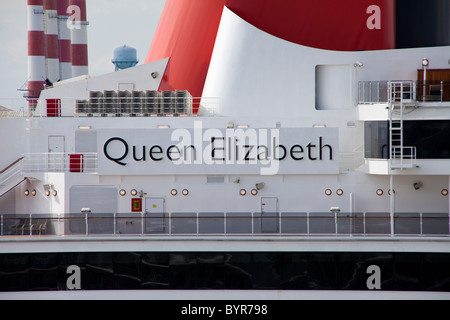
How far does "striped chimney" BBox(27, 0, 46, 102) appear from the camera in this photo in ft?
217

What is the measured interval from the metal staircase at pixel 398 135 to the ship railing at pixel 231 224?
1574 millimetres

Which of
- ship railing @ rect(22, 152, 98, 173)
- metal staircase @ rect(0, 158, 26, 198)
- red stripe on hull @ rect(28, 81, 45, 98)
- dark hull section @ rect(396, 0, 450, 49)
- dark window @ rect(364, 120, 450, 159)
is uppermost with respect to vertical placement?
red stripe on hull @ rect(28, 81, 45, 98)

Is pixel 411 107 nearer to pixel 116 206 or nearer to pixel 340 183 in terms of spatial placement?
pixel 340 183

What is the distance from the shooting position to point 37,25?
221ft

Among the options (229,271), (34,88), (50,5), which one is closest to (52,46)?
(50,5)

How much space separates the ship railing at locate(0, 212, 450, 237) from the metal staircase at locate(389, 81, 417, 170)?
5.16ft

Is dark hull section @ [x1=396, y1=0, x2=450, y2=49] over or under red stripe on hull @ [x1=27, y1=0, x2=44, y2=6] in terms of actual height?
under

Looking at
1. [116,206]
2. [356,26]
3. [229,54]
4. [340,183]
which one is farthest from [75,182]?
[356,26]

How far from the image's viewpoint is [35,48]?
217ft

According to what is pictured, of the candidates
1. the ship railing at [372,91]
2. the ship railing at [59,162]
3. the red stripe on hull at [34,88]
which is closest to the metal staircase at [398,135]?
the ship railing at [372,91]

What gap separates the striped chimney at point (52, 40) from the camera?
71881mm

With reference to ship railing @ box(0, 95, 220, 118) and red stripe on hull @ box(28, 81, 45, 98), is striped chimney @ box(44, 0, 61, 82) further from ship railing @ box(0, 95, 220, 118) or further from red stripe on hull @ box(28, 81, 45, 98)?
ship railing @ box(0, 95, 220, 118)

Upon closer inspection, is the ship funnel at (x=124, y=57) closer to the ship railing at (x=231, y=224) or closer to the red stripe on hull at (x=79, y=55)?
the red stripe on hull at (x=79, y=55)

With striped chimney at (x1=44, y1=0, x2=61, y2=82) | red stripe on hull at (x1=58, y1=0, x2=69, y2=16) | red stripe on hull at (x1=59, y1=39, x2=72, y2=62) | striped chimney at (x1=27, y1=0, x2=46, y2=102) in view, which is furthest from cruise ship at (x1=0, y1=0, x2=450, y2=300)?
red stripe on hull at (x1=58, y1=0, x2=69, y2=16)
